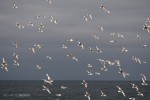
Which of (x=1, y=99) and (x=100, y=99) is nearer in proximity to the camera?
(x=1, y=99)

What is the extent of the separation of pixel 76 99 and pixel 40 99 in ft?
50.7

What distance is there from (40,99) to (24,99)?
27.3 ft

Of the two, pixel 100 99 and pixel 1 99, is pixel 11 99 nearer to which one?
pixel 1 99

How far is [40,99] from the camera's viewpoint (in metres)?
166

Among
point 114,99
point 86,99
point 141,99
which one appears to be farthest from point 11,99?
point 141,99

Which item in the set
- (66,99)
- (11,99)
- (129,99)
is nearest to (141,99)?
(129,99)

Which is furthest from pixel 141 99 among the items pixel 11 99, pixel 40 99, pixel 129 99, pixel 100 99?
pixel 11 99

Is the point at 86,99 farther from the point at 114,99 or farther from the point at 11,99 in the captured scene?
the point at 11,99

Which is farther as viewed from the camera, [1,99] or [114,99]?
[114,99]

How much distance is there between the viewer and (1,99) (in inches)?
6225

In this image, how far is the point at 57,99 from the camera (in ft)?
551

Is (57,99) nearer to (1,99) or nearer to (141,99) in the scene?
(1,99)

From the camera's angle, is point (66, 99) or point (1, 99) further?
point (66, 99)

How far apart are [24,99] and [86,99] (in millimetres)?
26041
